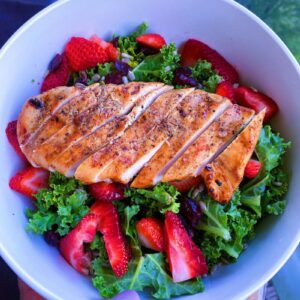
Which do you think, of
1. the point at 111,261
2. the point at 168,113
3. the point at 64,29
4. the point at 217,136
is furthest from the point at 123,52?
the point at 111,261

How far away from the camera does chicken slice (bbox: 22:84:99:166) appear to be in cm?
164

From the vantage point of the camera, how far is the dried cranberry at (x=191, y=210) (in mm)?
1610

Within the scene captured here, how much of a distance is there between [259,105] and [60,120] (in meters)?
0.65

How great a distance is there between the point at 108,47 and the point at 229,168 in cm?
60

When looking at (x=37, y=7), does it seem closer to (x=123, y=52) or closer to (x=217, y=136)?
(x=123, y=52)

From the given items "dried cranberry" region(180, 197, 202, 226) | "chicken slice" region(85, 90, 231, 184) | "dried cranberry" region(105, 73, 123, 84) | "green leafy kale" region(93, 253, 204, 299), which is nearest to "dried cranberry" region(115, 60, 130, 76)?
"dried cranberry" region(105, 73, 123, 84)

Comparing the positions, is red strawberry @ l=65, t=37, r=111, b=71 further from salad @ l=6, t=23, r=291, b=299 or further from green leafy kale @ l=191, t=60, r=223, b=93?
green leafy kale @ l=191, t=60, r=223, b=93

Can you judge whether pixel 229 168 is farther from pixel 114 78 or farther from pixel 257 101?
pixel 114 78

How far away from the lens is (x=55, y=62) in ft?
5.85

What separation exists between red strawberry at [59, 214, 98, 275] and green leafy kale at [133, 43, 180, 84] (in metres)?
0.52

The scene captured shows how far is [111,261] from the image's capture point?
1599mm

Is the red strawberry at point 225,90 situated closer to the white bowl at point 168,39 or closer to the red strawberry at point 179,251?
the white bowl at point 168,39

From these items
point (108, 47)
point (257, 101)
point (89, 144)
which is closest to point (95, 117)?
point (89, 144)

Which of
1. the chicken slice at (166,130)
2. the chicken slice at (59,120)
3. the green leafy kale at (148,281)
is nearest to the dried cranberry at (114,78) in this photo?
the chicken slice at (59,120)
